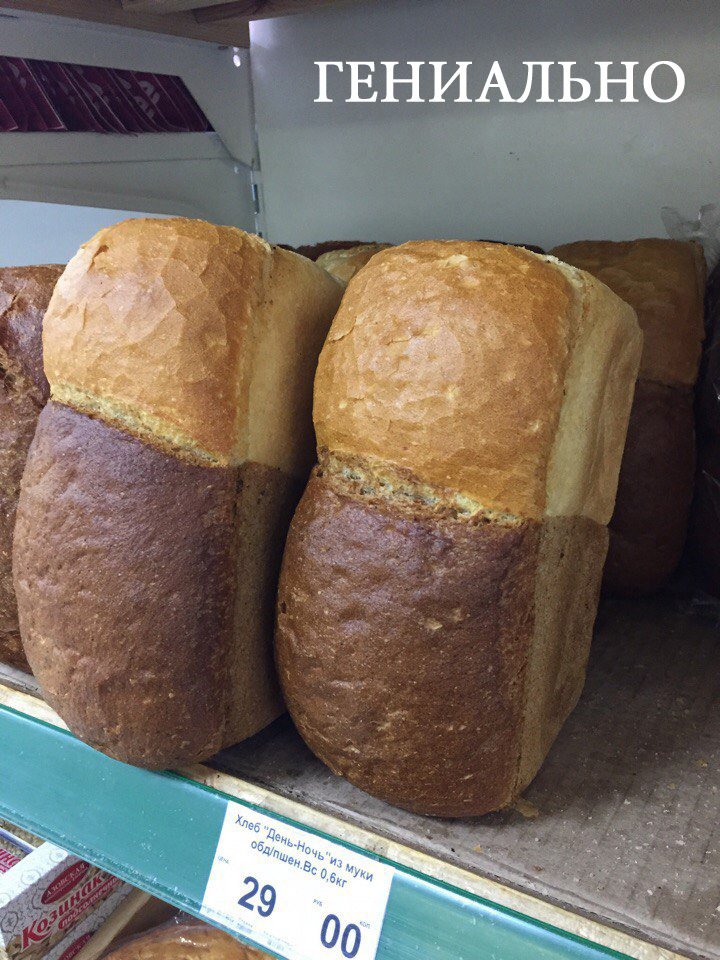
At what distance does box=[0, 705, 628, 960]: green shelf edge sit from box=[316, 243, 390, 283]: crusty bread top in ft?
1.96

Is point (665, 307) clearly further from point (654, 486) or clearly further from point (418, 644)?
point (418, 644)

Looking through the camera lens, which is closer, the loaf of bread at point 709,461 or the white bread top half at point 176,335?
the white bread top half at point 176,335

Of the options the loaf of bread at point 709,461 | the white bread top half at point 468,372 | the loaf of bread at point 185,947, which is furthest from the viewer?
the loaf of bread at point 185,947

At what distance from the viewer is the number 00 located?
65 cm

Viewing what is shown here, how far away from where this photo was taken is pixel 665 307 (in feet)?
3.20

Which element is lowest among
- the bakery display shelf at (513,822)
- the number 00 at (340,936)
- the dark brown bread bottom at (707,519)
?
the number 00 at (340,936)

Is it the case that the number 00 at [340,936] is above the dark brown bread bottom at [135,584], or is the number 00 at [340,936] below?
below

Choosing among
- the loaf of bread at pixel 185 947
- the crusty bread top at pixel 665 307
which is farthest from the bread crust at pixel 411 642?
the loaf of bread at pixel 185 947

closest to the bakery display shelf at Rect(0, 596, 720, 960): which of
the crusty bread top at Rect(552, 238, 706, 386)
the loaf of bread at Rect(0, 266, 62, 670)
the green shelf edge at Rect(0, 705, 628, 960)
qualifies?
the green shelf edge at Rect(0, 705, 628, 960)

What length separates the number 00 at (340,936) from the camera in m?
0.65

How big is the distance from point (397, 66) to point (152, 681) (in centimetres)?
109

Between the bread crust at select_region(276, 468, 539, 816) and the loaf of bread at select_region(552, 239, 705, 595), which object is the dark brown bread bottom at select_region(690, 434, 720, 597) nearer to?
the loaf of bread at select_region(552, 239, 705, 595)

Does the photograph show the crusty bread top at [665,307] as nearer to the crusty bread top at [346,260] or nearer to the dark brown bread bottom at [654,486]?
the dark brown bread bottom at [654,486]

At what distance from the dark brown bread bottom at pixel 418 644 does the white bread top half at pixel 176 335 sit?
11 cm
